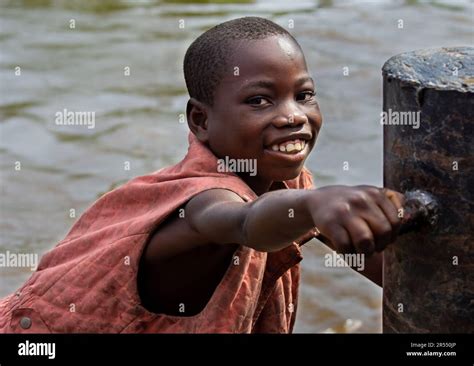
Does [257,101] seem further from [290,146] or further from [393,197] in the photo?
[393,197]

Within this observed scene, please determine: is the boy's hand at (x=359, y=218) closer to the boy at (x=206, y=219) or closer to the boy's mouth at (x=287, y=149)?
the boy at (x=206, y=219)

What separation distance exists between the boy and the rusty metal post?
0.31 meters

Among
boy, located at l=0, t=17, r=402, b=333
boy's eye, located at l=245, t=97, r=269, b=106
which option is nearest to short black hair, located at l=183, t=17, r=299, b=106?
boy, located at l=0, t=17, r=402, b=333

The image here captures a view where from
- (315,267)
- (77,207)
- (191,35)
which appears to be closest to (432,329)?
(315,267)

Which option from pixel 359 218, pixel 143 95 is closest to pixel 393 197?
pixel 359 218

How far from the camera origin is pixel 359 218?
4.70ft

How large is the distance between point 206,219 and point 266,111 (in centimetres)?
30

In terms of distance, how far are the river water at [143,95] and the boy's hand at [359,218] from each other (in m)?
2.09

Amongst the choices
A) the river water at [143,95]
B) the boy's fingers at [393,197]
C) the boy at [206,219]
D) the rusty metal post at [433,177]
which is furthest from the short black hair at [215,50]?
the river water at [143,95]

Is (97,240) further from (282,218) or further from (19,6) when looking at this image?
(19,6)

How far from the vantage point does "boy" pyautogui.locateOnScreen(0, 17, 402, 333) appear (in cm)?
209
